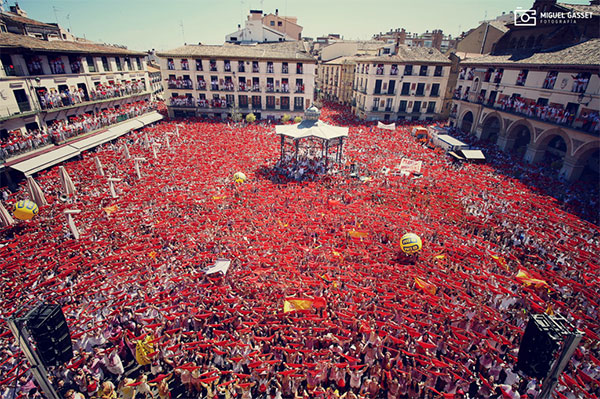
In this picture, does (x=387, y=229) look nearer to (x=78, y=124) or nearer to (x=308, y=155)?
(x=308, y=155)

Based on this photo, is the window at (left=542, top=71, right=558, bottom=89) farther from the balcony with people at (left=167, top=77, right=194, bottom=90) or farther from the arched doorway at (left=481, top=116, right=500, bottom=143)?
the balcony with people at (left=167, top=77, right=194, bottom=90)

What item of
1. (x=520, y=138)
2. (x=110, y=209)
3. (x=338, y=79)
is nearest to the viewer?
(x=110, y=209)

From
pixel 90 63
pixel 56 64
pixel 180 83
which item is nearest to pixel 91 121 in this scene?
pixel 56 64

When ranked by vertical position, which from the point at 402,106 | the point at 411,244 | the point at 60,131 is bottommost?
the point at 411,244

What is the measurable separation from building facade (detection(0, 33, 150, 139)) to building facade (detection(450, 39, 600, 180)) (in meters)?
54.8

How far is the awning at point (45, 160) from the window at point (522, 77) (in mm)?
53365

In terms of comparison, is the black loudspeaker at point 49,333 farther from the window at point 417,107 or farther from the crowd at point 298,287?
the window at point 417,107

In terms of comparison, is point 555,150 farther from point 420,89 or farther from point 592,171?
point 420,89

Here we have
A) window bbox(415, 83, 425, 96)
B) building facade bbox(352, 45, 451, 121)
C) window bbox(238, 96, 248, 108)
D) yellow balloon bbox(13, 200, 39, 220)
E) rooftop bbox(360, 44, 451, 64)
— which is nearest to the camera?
yellow balloon bbox(13, 200, 39, 220)

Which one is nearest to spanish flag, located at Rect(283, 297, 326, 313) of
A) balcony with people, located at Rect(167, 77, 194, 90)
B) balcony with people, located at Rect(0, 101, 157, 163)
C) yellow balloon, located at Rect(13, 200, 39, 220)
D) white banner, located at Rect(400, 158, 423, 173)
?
yellow balloon, located at Rect(13, 200, 39, 220)

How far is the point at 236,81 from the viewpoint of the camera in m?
53.8

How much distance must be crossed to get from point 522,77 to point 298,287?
4147 cm

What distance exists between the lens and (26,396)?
10.3m

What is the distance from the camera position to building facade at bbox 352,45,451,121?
53.7 m
